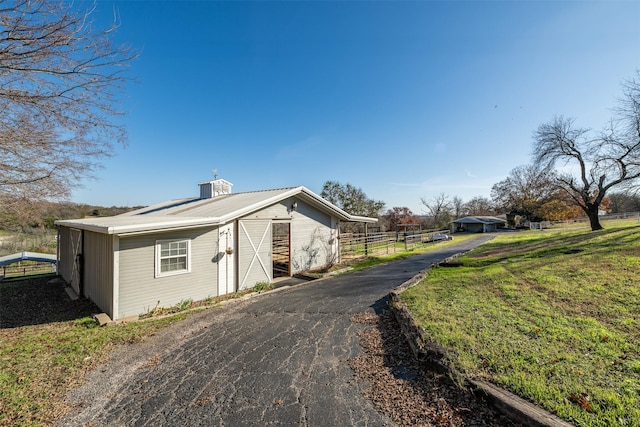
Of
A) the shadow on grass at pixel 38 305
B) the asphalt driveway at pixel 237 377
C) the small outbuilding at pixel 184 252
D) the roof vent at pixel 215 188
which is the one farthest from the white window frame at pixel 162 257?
the roof vent at pixel 215 188

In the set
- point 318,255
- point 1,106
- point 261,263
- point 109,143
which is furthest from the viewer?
point 318,255

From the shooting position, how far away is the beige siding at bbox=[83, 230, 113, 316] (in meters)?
7.08

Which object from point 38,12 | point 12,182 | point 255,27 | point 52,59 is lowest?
point 12,182

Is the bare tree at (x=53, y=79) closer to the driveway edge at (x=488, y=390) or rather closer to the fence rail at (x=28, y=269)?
the driveway edge at (x=488, y=390)

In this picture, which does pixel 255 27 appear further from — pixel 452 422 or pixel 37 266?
pixel 37 266

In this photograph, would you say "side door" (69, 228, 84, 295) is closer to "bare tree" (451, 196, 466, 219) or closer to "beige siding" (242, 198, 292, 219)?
"beige siding" (242, 198, 292, 219)

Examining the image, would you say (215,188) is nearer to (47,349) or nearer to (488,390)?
(47,349)

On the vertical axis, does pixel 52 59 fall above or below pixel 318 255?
above

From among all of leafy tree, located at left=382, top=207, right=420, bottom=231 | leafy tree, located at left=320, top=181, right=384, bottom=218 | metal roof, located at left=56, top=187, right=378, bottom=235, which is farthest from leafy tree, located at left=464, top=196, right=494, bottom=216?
metal roof, located at left=56, top=187, right=378, bottom=235

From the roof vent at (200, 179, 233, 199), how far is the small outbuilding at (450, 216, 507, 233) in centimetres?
4049

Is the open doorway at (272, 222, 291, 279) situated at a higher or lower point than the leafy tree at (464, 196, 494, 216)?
lower

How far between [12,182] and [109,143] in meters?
3.22

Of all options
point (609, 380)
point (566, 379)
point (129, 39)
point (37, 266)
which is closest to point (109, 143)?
point (129, 39)

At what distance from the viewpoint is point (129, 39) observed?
4.41 metres
